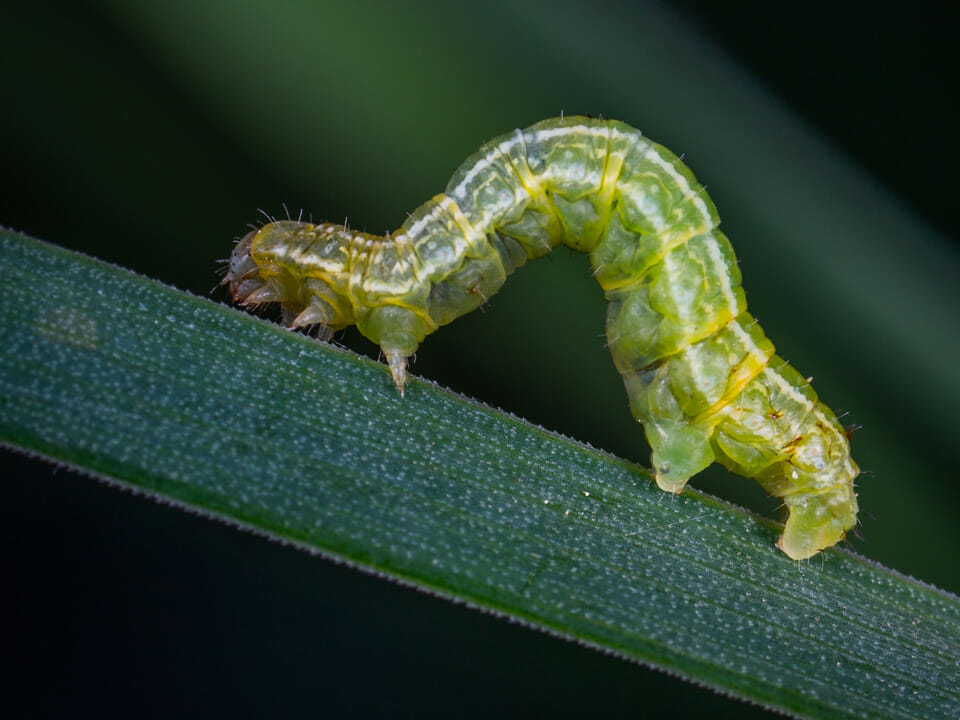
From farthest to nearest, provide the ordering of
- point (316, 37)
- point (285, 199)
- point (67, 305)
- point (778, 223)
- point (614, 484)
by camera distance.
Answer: point (285, 199)
point (778, 223)
point (316, 37)
point (614, 484)
point (67, 305)

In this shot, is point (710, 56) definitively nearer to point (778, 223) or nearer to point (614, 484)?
point (778, 223)

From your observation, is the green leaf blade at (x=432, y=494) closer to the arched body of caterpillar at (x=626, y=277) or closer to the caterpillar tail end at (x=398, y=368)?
the caterpillar tail end at (x=398, y=368)

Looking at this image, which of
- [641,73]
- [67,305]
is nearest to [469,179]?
[641,73]

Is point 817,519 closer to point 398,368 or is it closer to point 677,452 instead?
point 677,452

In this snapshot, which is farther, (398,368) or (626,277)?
(626,277)

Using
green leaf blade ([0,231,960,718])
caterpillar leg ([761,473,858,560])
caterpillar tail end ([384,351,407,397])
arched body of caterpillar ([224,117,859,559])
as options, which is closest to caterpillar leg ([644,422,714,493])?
arched body of caterpillar ([224,117,859,559])

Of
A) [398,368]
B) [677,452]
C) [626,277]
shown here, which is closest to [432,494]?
[398,368]
